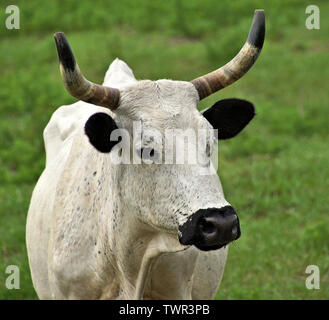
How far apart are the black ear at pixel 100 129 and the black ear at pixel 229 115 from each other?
1.86ft

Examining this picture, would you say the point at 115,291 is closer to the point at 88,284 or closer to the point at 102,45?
the point at 88,284

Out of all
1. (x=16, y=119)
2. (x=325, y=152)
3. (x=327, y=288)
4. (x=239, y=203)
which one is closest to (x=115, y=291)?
(x=327, y=288)

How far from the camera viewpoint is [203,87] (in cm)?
439

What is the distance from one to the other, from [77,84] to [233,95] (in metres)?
7.59

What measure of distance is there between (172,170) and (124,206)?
1.54 feet

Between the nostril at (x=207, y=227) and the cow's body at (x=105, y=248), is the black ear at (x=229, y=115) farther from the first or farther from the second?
the nostril at (x=207, y=227)

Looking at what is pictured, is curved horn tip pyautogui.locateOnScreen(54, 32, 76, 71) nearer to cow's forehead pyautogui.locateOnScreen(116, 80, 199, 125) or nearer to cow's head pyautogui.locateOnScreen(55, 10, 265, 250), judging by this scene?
cow's head pyautogui.locateOnScreen(55, 10, 265, 250)

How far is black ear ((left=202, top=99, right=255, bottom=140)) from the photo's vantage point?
4441mm

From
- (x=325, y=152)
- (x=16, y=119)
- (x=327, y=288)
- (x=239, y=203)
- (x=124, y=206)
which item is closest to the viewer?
(x=124, y=206)

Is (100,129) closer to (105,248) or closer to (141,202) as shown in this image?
(141,202)

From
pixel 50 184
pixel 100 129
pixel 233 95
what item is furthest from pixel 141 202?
pixel 233 95

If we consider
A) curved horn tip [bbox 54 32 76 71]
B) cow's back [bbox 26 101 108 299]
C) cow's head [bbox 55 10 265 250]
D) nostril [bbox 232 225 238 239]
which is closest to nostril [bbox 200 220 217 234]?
cow's head [bbox 55 10 265 250]

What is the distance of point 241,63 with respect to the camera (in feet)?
14.2
